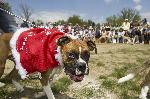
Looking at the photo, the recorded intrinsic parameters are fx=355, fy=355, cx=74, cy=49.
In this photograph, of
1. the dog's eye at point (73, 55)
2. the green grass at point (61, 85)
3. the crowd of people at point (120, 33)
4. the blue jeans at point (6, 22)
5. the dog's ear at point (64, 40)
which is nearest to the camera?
the dog's eye at point (73, 55)

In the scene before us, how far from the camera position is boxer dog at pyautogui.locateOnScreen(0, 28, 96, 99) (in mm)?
6137

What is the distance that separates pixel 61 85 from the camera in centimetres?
834

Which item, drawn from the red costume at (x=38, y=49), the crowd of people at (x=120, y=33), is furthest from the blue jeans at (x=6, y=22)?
the crowd of people at (x=120, y=33)

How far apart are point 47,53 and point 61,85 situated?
75.5 inches

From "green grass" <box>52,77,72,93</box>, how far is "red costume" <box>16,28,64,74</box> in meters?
1.42

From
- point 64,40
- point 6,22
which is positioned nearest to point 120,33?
point 6,22

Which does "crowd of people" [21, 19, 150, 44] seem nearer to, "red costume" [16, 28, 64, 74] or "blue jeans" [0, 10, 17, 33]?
"blue jeans" [0, 10, 17, 33]

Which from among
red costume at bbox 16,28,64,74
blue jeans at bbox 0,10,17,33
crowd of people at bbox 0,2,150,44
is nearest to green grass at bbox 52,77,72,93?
red costume at bbox 16,28,64,74

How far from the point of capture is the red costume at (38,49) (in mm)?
6559

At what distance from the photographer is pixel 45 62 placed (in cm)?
657

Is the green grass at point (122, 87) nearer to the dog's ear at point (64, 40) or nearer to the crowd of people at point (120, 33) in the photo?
the dog's ear at point (64, 40)

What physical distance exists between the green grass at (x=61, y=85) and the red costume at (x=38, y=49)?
1423mm

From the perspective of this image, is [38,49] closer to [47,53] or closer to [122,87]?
[47,53]

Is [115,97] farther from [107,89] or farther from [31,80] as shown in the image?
[31,80]
